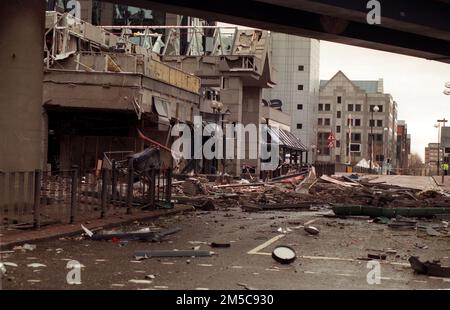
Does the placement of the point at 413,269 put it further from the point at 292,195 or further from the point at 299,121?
the point at 299,121

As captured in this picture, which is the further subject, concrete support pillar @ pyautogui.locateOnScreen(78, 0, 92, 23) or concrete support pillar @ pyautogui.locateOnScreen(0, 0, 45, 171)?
concrete support pillar @ pyautogui.locateOnScreen(78, 0, 92, 23)

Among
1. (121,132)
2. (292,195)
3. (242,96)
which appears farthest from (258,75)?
(292,195)

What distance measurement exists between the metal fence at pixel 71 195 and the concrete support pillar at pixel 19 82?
133 cm

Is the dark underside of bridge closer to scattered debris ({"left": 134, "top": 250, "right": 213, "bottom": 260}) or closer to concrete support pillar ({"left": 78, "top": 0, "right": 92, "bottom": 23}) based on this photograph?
scattered debris ({"left": 134, "top": 250, "right": 213, "bottom": 260})

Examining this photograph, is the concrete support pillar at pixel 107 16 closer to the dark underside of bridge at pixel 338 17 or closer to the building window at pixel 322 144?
the dark underside of bridge at pixel 338 17

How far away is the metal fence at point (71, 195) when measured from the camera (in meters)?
12.2

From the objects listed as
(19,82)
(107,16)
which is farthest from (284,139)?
(19,82)

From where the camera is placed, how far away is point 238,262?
976 cm

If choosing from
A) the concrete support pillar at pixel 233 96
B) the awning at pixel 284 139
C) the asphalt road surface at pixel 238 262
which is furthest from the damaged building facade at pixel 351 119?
the asphalt road surface at pixel 238 262

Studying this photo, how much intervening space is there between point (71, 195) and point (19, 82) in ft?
10.4

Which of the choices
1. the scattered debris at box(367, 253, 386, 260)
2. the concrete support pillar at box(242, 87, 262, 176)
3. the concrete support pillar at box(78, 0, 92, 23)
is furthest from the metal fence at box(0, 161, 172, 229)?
the concrete support pillar at box(78, 0, 92, 23)

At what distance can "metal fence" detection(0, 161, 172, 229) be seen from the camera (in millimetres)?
12242

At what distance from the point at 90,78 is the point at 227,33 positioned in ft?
90.9

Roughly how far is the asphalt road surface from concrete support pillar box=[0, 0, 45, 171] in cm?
341
